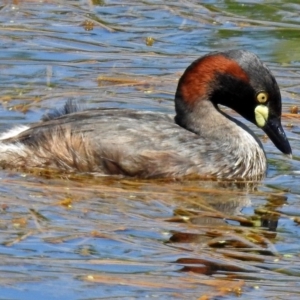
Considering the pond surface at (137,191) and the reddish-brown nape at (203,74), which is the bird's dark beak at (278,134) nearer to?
the pond surface at (137,191)


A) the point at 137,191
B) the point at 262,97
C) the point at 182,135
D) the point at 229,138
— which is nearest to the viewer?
the point at 137,191

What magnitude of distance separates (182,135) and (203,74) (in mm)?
530

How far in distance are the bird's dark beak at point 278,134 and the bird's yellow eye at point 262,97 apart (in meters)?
0.21

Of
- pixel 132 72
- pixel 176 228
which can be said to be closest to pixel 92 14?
pixel 132 72

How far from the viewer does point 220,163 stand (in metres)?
10.1

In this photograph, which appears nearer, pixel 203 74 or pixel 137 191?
pixel 137 191

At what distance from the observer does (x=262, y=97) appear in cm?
1020

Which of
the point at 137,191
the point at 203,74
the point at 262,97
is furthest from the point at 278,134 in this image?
the point at 137,191

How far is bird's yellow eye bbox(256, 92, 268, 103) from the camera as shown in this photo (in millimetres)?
10180

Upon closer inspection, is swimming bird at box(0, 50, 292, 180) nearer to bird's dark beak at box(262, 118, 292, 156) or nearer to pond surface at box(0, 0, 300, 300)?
bird's dark beak at box(262, 118, 292, 156)

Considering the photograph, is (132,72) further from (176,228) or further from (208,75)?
(176,228)

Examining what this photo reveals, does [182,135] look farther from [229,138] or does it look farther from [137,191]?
[137,191]

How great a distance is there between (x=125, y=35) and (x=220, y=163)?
4140 millimetres

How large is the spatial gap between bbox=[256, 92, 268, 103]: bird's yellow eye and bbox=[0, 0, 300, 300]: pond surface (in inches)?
22.3
